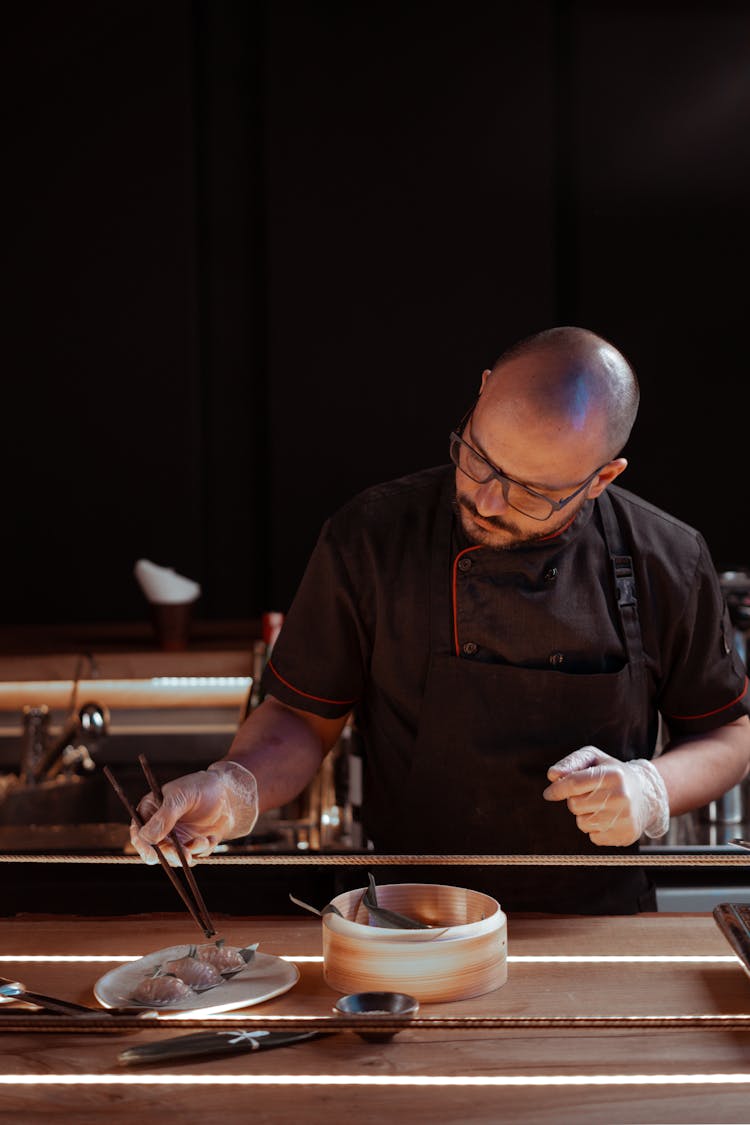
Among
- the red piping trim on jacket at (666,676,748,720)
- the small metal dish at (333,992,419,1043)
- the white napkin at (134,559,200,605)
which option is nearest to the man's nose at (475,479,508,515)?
the red piping trim on jacket at (666,676,748,720)

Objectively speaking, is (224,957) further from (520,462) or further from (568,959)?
(520,462)

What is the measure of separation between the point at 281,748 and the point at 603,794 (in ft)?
2.01

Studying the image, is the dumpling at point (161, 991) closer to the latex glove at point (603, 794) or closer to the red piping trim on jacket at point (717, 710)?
the latex glove at point (603, 794)

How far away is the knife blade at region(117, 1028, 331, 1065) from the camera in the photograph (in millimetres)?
1362

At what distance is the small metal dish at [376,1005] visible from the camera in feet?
4.86

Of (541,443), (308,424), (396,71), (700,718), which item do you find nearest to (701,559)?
(700,718)

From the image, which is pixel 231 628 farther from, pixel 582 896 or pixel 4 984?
pixel 4 984

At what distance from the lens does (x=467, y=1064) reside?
4.50 feet

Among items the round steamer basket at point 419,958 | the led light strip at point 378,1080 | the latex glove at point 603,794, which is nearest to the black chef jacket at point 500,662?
the latex glove at point 603,794

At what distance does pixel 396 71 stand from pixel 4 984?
4152 millimetres

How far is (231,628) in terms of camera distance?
13.6 ft

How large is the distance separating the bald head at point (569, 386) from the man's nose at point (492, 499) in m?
0.12

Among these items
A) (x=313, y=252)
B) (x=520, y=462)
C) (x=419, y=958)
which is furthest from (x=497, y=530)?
Answer: (x=313, y=252)

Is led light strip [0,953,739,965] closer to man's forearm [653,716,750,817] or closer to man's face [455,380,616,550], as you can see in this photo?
man's forearm [653,716,750,817]
